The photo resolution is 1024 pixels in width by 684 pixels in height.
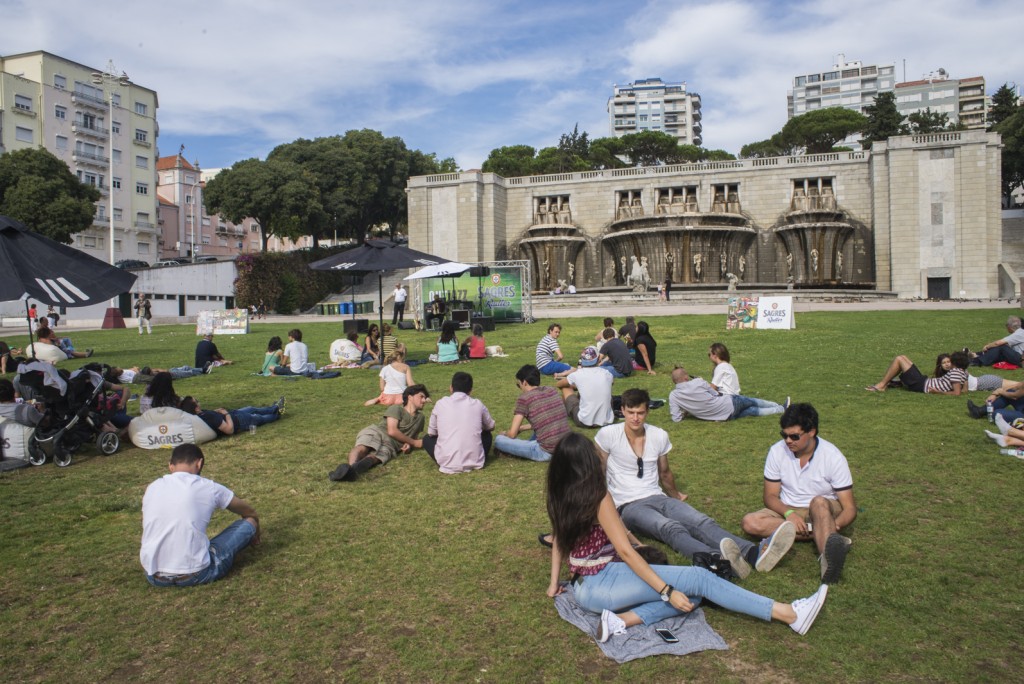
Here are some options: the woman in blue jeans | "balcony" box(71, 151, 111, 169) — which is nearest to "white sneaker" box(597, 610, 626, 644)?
the woman in blue jeans

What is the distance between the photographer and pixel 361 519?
6.36 m

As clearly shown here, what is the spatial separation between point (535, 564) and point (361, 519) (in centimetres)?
185

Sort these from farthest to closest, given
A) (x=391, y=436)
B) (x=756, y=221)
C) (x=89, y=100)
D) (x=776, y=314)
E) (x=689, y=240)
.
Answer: (x=89, y=100), (x=756, y=221), (x=689, y=240), (x=776, y=314), (x=391, y=436)

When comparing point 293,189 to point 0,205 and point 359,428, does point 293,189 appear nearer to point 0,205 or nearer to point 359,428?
point 0,205

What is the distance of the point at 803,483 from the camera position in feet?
18.2

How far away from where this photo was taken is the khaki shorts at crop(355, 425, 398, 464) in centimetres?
811

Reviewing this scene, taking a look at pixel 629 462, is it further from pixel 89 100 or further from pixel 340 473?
pixel 89 100

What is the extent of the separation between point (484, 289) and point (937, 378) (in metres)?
18.2

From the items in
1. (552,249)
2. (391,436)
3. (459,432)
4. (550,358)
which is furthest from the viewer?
(552,249)

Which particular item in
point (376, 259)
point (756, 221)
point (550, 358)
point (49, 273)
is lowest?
point (550, 358)

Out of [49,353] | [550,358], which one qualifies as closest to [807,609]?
[550,358]

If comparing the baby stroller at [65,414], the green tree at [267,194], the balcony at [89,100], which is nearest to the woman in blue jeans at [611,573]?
the baby stroller at [65,414]

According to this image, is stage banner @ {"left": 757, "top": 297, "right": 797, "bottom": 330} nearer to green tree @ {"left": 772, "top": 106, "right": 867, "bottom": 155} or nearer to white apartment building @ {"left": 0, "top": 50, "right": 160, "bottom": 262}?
white apartment building @ {"left": 0, "top": 50, "right": 160, "bottom": 262}

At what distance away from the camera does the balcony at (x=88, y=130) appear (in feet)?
199
